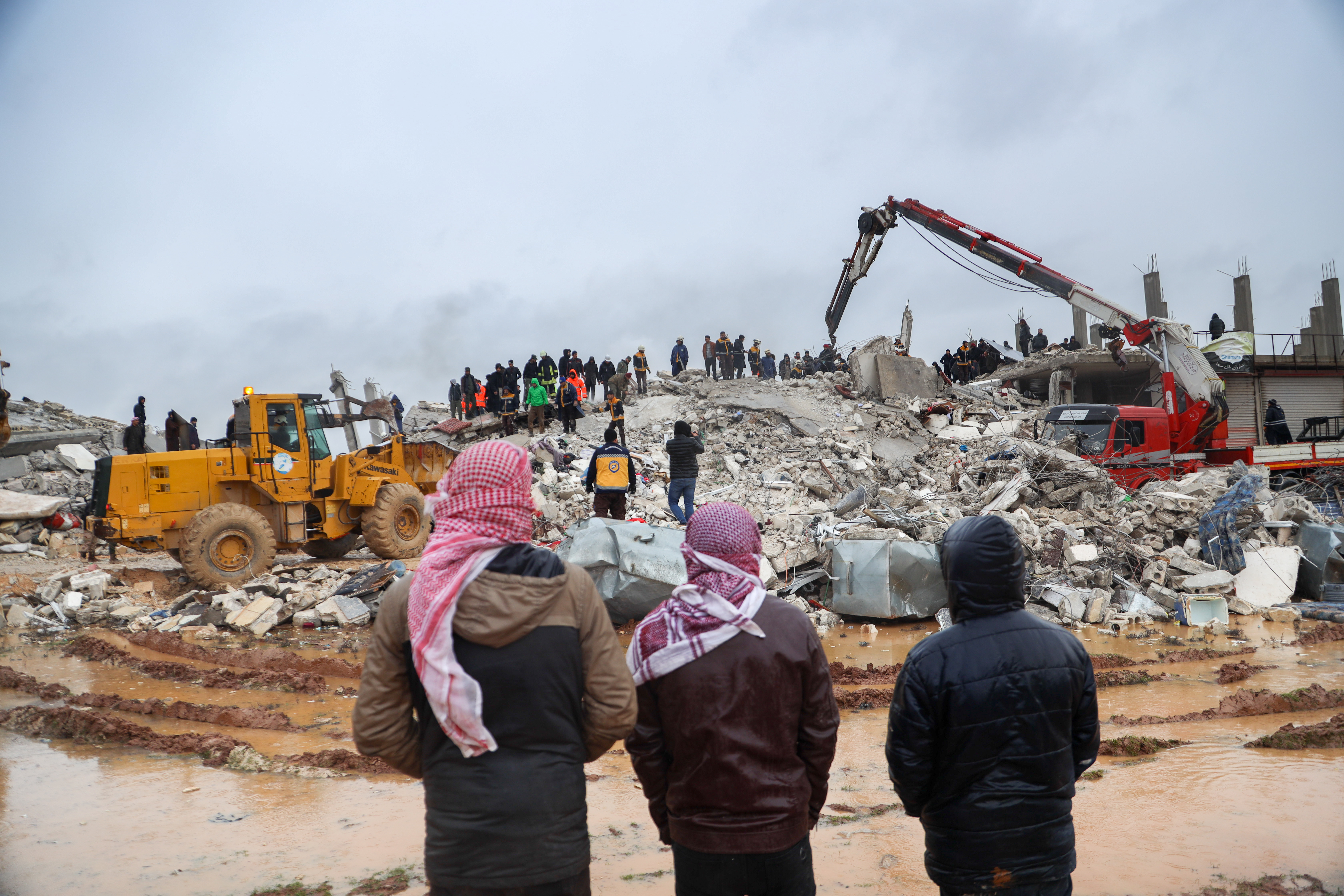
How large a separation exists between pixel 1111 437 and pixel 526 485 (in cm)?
1594

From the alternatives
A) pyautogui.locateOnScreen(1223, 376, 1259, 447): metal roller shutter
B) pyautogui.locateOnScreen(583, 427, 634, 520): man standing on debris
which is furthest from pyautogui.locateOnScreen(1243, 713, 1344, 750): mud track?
pyautogui.locateOnScreen(1223, 376, 1259, 447): metal roller shutter

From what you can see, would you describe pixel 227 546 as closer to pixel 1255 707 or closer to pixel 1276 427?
pixel 1255 707

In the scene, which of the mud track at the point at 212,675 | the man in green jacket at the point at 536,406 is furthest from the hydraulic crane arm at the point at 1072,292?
the mud track at the point at 212,675

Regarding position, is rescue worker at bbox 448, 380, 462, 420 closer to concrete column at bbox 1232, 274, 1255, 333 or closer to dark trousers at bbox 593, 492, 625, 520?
dark trousers at bbox 593, 492, 625, 520

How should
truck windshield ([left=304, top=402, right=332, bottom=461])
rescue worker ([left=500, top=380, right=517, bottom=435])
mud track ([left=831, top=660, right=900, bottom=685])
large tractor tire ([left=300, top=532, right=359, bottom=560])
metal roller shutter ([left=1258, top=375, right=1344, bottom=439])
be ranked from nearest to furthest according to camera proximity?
mud track ([left=831, top=660, right=900, bottom=685]), truck windshield ([left=304, top=402, right=332, bottom=461]), large tractor tire ([left=300, top=532, right=359, bottom=560]), rescue worker ([left=500, top=380, right=517, bottom=435]), metal roller shutter ([left=1258, top=375, right=1344, bottom=439])

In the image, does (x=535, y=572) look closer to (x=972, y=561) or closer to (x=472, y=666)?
(x=472, y=666)

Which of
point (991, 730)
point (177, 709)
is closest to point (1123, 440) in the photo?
point (177, 709)

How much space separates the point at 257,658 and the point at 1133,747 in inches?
293

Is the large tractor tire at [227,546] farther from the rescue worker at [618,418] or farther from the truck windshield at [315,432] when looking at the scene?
the rescue worker at [618,418]

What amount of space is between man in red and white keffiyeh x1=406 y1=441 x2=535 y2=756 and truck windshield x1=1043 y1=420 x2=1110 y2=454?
50.8 feet

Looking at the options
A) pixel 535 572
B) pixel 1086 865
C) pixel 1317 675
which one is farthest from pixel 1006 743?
pixel 1317 675

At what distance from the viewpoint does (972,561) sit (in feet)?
7.09

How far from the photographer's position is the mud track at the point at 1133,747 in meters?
5.05

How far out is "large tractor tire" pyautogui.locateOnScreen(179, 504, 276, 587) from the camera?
1043 cm
